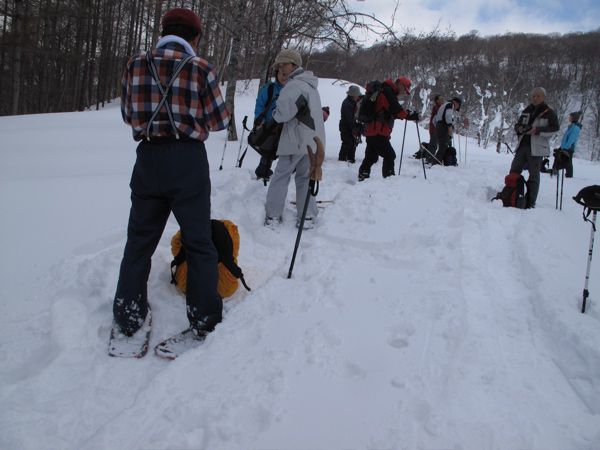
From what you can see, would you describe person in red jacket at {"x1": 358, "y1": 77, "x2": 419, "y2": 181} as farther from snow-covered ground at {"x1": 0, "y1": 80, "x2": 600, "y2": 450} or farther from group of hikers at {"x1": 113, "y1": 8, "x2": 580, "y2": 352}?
group of hikers at {"x1": 113, "y1": 8, "x2": 580, "y2": 352}

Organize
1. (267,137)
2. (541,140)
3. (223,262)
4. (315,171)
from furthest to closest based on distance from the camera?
(541,140), (267,137), (315,171), (223,262)

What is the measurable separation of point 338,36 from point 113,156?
5277 mm

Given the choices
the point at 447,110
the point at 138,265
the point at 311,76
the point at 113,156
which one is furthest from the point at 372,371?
the point at 447,110

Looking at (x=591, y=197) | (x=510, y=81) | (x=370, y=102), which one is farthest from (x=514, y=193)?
(x=510, y=81)

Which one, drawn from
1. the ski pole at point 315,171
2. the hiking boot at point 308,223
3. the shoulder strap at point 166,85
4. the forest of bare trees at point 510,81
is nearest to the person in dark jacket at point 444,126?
the hiking boot at point 308,223

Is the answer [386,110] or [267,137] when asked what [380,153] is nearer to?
[386,110]

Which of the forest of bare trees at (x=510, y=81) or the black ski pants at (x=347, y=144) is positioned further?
the forest of bare trees at (x=510, y=81)

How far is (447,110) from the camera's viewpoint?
9.44 metres

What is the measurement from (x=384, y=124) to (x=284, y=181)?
282 cm

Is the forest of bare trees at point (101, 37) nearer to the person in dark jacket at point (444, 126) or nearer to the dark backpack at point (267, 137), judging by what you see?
the person in dark jacket at point (444, 126)

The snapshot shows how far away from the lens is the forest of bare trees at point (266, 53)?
8.72 metres

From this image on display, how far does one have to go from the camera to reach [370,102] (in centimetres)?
636

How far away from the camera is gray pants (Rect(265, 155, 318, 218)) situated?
4321 mm

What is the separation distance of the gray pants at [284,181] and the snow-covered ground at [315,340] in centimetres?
28
